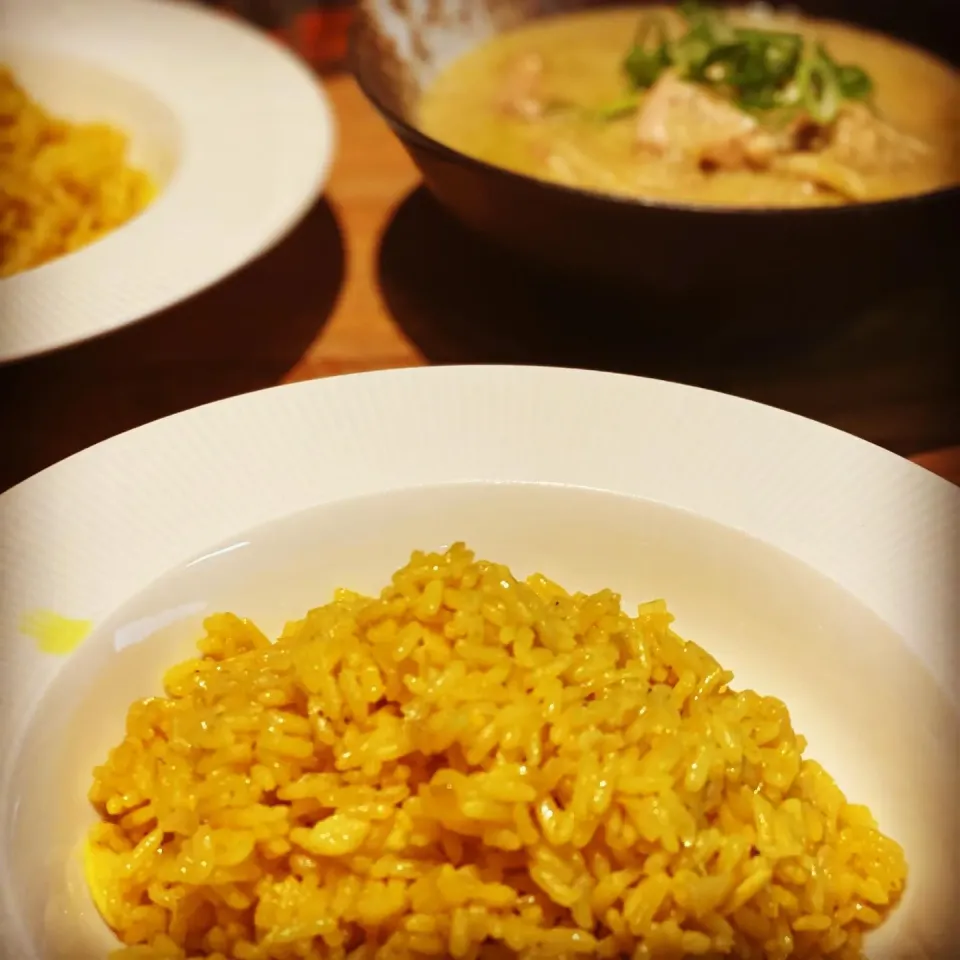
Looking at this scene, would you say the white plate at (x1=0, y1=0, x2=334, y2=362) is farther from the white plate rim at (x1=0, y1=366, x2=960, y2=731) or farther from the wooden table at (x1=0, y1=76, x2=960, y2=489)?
the white plate rim at (x1=0, y1=366, x2=960, y2=731)

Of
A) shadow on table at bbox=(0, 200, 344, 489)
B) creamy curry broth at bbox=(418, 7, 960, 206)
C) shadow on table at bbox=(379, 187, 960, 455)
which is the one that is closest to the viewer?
shadow on table at bbox=(0, 200, 344, 489)

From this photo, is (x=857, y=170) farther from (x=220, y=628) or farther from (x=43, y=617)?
(x=43, y=617)

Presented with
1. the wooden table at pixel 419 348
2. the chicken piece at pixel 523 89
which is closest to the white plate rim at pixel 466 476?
the wooden table at pixel 419 348

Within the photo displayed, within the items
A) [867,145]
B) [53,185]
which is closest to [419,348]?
[53,185]

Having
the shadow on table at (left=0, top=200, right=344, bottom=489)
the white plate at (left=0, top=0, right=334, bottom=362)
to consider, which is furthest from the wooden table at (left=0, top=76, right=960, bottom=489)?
the white plate at (left=0, top=0, right=334, bottom=362)

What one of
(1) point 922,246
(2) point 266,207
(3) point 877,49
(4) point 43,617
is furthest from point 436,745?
(3) point 877,49

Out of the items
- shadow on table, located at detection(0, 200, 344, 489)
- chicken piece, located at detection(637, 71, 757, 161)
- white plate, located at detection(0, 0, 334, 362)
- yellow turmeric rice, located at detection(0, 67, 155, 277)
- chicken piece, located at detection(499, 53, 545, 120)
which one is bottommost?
shadow on table, located at detection(0, 200, 344, 489)

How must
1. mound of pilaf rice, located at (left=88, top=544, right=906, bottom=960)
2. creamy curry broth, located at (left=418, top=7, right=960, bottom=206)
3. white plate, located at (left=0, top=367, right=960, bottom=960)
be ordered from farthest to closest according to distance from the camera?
creamy curry broth, located at (left=418, top=7, right=960, bottom=206) → white plate, located at (left=0, top=367, right=960, bottom=960) → mound of pilaf rice, located at (left=88, top=544, right=906, bottom=960)

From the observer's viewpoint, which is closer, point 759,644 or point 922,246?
point 759,644

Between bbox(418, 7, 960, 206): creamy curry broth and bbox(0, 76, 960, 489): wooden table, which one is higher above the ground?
bbox(418, 7, 960, 206): creamy curry broth
